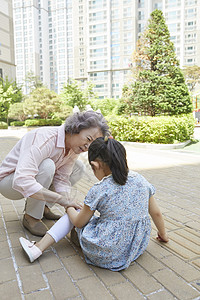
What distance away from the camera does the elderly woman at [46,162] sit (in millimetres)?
1697

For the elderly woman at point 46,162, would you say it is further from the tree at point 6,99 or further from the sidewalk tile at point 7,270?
the tree at point 6,99

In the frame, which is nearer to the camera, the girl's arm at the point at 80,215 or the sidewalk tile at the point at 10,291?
the sidewalk tile at the point at 10,291

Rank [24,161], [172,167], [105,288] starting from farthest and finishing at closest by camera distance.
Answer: [172,167], [24,161], [105,288]

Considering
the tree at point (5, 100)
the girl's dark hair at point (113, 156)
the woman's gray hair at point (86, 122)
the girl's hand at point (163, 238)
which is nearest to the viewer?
the girl's dark hair at point (113, 156)

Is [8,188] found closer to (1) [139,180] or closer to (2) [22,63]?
(1) [139,180]

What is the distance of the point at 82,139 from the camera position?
180 centimetres

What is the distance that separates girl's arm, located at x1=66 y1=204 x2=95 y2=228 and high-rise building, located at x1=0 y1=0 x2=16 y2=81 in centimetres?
2986

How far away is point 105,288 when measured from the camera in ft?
4.58

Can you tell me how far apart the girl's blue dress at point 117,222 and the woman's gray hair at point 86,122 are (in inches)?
15.4

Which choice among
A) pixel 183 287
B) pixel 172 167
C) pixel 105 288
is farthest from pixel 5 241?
pixel 172 167

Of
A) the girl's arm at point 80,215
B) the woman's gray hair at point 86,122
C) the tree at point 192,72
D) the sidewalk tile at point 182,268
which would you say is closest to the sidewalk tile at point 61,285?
the girl's arm at point 80,215

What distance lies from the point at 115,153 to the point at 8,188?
980 mm

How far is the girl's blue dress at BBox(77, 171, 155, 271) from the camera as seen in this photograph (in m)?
1.50

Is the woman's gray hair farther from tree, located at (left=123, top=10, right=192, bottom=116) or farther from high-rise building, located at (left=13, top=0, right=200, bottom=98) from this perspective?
high-rise building, located at (left=13, top=0, right=200, bottom=98)
